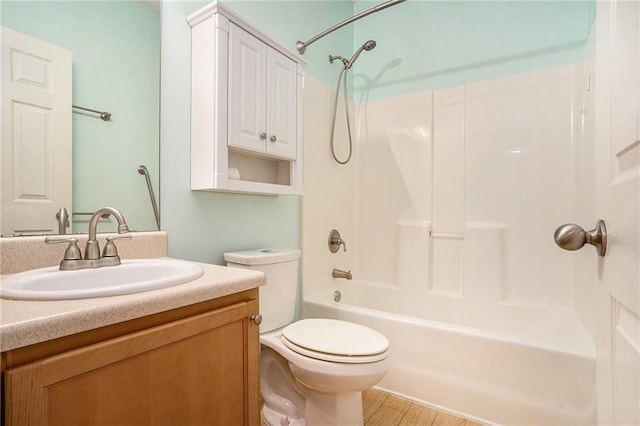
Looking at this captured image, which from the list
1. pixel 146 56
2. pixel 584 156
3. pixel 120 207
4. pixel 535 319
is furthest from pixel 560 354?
pixel 146 56

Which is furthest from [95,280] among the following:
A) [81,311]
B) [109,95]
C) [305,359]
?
[305,359]

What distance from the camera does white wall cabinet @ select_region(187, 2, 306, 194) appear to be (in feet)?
4.21

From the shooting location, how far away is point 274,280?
1470 mm

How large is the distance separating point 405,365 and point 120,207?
4.89 ft

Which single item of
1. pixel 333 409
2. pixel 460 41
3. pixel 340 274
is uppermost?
pixel 460 41

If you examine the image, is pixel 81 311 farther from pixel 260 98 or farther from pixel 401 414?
pixel 401 414

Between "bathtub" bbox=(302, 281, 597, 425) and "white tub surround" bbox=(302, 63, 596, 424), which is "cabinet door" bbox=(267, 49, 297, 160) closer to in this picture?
"white tub surround" bbox=(302, 63, 596, 424)

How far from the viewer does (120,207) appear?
1.15 m

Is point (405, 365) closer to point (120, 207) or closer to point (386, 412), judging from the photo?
point (386, 412)

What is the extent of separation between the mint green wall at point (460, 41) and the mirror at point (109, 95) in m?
1.66

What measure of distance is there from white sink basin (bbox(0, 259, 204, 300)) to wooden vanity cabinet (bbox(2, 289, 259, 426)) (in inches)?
3.4

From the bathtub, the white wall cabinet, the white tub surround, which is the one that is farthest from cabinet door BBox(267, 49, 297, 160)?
the bathtub

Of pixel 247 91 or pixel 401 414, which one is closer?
pixel 247 91

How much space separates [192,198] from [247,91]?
0.52 meters
